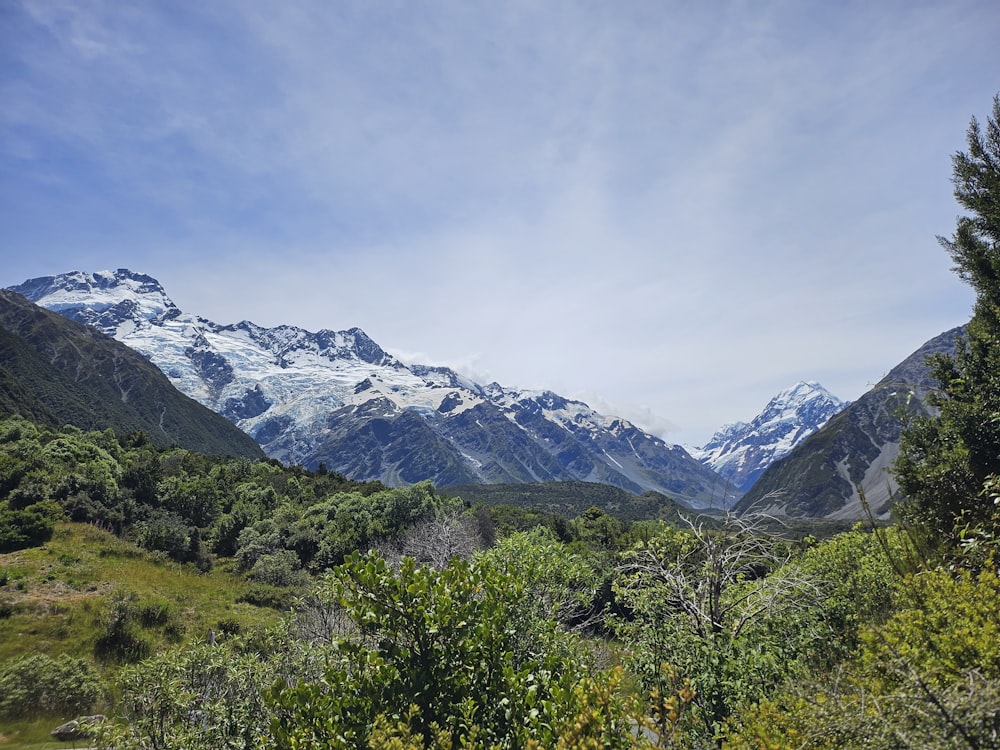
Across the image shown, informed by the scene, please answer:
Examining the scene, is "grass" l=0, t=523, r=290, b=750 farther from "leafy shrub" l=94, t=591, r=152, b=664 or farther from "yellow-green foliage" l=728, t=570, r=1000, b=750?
"yellow-green foliage" l=728, t=570, r=1000, b=750

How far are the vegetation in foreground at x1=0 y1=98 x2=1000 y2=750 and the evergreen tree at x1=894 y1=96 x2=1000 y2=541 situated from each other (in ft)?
0.30

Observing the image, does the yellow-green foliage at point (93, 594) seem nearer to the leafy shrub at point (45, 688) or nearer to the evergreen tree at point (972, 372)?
the leafy shrub at point (45, 688)

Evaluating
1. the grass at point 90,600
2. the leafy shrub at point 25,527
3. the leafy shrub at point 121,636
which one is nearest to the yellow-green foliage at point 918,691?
the grass at point 90,600

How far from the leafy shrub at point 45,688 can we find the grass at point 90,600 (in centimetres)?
66

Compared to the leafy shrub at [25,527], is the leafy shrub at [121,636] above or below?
below

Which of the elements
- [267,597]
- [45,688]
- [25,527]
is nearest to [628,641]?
[45,688]

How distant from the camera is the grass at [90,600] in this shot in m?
26.1

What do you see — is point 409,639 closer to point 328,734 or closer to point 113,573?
point 328,734

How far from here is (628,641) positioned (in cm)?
1039

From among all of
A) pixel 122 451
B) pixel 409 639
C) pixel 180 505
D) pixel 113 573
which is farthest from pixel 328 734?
pixel 122 451

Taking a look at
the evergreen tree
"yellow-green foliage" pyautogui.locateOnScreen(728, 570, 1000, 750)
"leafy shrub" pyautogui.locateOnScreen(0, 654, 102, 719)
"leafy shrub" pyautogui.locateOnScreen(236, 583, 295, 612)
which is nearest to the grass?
"leafy shrub" pyautogui.locateOnScreen(236, 583, 295, 612)

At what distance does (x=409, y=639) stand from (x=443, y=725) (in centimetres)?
93

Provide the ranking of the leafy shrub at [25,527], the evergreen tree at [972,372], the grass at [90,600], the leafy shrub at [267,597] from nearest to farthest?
1. the evergreen tree at [972,372]
2. the grass at [90,600]
3. the leafy shrub at [25,527]
4. the leafy shrub at [267,597]

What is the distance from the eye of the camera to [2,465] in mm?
42875
